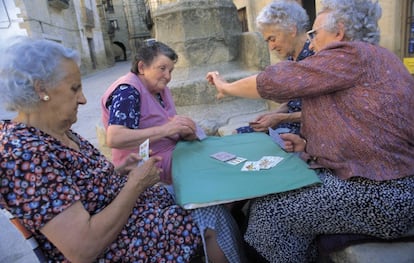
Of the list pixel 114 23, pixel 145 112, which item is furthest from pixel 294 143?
pixel 114 23

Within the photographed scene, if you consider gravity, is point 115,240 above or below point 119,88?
below

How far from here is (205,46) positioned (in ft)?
12.5

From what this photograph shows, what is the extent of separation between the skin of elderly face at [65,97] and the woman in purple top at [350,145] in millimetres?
817

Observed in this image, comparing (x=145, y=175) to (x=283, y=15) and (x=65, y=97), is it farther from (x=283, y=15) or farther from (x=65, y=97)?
(x=283, y=15)

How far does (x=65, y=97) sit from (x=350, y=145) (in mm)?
1151

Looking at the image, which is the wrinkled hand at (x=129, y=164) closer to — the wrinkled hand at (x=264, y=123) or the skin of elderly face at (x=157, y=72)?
the skin of elderly face at (x=157, y=72)

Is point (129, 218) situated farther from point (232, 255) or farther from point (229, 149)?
point (229, 149)

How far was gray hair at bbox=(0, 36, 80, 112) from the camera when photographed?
3.73 ft

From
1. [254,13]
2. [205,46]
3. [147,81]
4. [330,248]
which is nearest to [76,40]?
[254,13]

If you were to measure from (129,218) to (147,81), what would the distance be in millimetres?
1024

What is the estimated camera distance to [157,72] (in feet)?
6.82

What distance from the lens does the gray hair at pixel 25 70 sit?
3.73 ft

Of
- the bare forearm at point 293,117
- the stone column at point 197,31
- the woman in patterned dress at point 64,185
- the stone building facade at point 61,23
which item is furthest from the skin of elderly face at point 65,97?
the stone building facade at point 61,23

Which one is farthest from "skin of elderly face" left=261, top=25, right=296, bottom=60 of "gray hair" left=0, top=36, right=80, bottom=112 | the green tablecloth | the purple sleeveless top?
"gray hair" left=0, top=36, right=80, bottom=112
